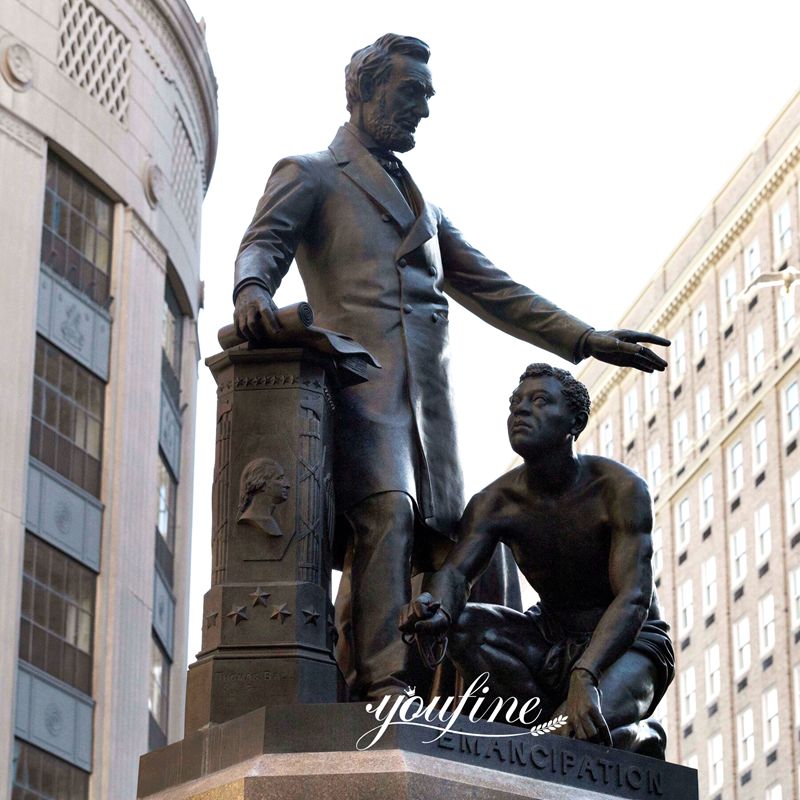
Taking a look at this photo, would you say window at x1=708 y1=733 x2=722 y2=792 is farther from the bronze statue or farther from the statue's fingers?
the bronze statue

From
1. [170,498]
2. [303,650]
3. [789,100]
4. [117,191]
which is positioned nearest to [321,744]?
[303,650]

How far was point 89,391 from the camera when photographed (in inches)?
1668

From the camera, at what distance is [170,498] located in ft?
159

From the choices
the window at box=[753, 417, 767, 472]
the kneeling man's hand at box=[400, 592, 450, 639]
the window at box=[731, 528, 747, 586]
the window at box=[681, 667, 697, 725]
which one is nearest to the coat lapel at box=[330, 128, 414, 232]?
the kneeling man's hand at box=[400, 592, 450, 639]

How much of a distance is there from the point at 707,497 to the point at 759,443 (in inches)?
188

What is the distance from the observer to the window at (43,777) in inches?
1454

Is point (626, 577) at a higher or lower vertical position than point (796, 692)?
lower

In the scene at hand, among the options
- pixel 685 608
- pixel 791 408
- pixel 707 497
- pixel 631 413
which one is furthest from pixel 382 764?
pixel 631 413

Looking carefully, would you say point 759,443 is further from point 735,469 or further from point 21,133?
point 21,133

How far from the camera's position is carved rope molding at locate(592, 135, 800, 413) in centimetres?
7700

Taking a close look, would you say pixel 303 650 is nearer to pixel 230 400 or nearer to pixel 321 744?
pixel 321 744

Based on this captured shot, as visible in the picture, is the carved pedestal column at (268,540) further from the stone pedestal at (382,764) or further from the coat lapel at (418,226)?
the coat lapel at (418,226)

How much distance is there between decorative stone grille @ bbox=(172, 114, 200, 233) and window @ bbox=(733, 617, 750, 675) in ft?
107

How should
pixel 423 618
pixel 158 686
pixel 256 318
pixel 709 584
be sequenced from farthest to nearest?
pixel 709 584
pixel 158 686
pixel 256 318
pixel 423 618
